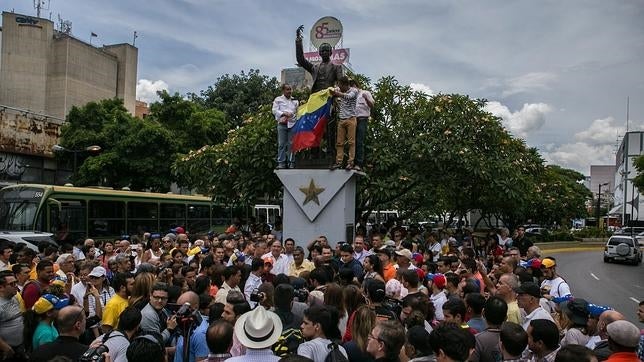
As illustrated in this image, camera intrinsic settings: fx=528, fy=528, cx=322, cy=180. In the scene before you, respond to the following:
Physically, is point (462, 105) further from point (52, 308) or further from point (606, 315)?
point (52, 308)

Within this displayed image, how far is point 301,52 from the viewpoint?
11.5 meters

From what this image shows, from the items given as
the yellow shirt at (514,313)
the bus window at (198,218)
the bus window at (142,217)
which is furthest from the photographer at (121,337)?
Answer: the bus window at (198,218)

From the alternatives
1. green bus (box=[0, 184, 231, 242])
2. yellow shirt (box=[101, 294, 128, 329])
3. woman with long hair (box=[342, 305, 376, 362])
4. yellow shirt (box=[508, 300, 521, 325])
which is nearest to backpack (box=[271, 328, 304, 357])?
woman with long hair (box=[342, 305, 376, 362])

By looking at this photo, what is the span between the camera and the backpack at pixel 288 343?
174 inches

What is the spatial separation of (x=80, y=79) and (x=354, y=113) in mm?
31623

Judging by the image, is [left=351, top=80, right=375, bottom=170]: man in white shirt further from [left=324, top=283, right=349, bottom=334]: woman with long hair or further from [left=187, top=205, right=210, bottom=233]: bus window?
[left=187, top=205, right=210, bottom=233]: bus window

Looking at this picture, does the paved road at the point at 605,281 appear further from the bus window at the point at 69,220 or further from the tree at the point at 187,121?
the tree at the point at 187,121

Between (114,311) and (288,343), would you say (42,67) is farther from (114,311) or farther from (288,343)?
(288,343)

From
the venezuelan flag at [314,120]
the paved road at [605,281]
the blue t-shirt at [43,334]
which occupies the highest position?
the venezuelan flag at [314,120]

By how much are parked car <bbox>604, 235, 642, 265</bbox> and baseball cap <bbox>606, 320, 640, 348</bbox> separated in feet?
89.5

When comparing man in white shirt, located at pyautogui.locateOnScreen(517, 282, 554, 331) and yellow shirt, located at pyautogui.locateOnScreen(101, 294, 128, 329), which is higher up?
man in white shirt, located at pyautogui.locateOnScreen(517, 282, 554, 331)

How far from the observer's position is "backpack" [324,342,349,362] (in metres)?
3.96

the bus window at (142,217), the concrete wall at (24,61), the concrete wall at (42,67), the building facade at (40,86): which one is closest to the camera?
the bus window at (142,217)

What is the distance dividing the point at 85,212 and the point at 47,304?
14.0 m
